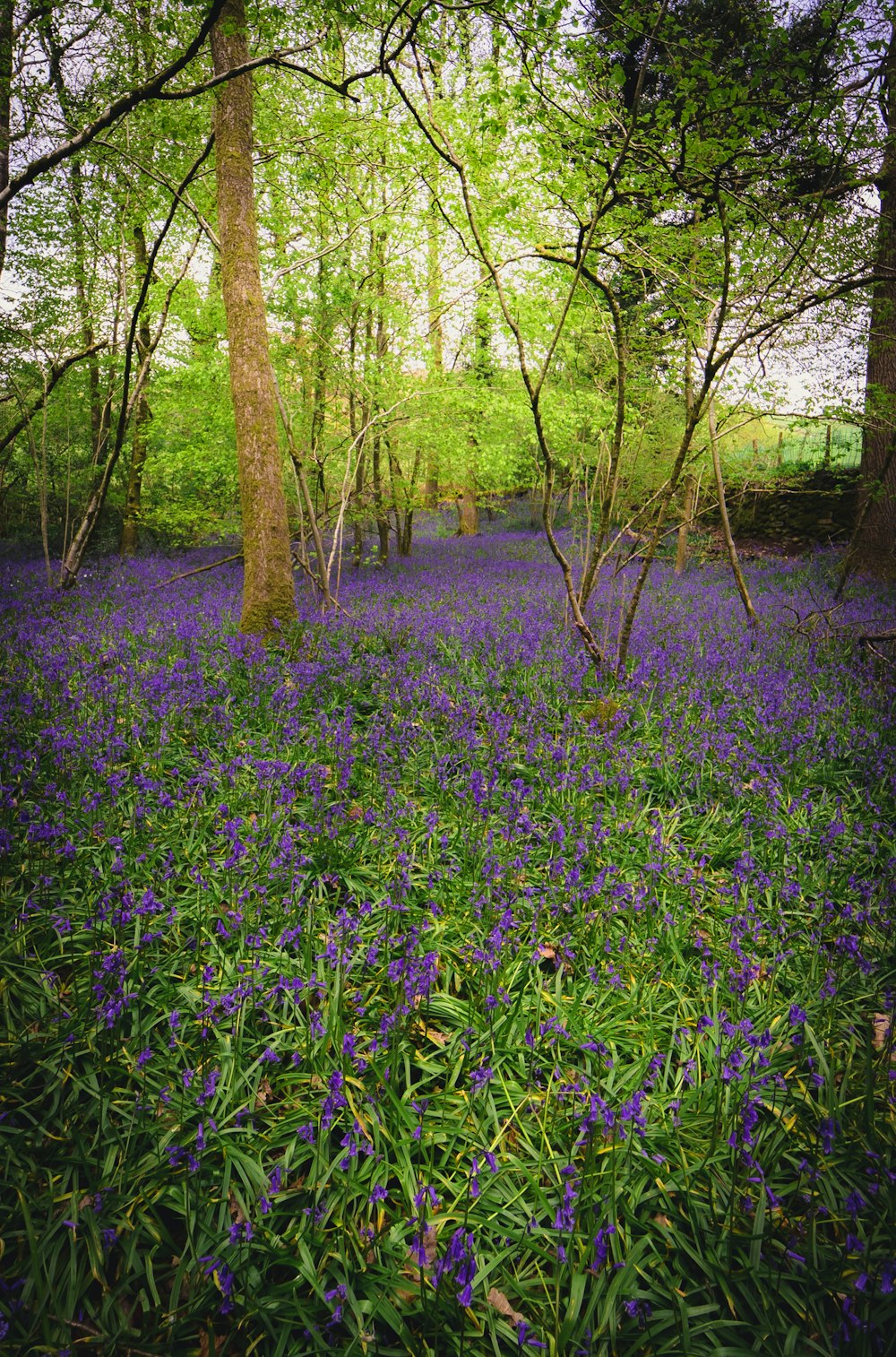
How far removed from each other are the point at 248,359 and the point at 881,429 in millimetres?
7531

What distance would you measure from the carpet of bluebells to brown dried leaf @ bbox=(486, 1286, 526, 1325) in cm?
3

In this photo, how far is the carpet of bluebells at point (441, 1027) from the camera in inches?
62.9

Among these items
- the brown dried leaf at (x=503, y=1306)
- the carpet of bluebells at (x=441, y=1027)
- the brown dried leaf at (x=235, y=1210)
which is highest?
the carpet of bluebells at (x=441, y=1027)

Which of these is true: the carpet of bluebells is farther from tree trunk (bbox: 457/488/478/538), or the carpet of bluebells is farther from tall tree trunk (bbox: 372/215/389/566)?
tree trunk (bbox: 457/488/478/538)

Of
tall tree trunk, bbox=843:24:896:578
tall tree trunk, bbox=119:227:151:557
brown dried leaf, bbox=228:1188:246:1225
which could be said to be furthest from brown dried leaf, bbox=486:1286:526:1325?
tall tree trunk, bbox=119:227:151:557

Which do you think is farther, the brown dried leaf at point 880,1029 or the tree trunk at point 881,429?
the tree trunk at point 881,429

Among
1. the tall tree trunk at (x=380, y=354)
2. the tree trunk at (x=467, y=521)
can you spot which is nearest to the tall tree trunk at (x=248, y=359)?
the tall tree trunk at (x=380, y=354)

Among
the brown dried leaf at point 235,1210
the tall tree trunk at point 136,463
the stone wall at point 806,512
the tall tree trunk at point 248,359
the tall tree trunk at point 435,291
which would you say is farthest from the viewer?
the stone wall at point 806,512

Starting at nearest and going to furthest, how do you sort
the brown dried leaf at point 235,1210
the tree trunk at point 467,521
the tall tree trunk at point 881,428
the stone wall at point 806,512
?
1. the brown dried leaf at point 235,1210
2. the tall tree trunk at point 881,428
3. the stone wall at point 806,512
4. the tree trunk at point 467,521

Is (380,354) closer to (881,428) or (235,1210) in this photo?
(881,428)

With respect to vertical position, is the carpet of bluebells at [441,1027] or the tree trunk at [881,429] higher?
the tree trunk at [881,429]

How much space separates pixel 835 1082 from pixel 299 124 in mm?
13087

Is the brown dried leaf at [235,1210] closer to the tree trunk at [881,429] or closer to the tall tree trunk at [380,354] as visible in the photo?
the tall tree trunk at [380,354]

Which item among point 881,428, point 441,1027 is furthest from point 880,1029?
point 881,428
